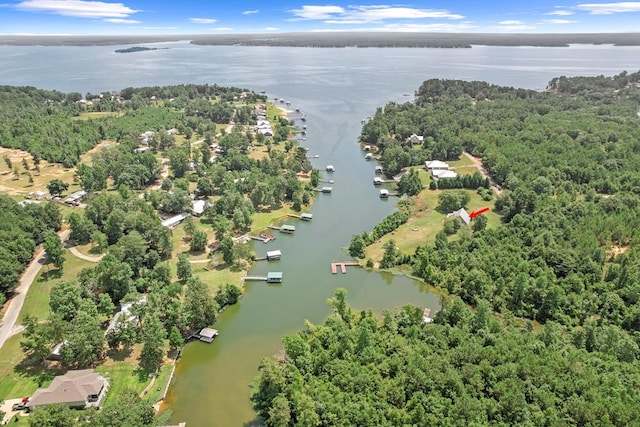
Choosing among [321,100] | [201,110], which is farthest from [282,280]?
[321,100]

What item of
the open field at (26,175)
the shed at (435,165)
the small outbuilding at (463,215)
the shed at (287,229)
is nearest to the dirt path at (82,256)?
the open field at (26,175)

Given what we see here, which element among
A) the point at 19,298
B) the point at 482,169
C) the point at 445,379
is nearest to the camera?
the point at 445,379

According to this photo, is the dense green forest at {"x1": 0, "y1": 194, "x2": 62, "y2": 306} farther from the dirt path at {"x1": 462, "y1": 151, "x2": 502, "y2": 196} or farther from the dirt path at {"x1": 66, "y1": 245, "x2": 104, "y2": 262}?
the dirt path at {"x1": 462, "y1": 151, "x2": 502, "y2": 196}

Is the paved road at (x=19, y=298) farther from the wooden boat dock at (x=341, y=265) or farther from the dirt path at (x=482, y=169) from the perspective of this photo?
the dirt path at (x=482, y=169)

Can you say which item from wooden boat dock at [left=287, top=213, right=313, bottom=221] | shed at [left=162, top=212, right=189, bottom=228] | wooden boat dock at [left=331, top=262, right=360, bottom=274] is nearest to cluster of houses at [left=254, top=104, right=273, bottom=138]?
wooden boat dock at [left=287, top=213, right=313, bottom=221]

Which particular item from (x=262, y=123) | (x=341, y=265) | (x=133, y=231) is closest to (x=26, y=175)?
(x=133, y=231)

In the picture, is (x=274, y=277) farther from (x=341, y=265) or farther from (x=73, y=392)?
(x=73, y=392)
